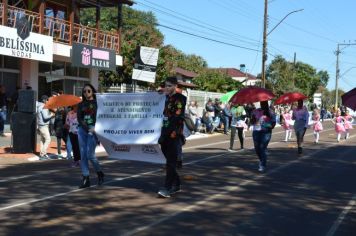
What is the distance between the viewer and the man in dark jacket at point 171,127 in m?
8.62

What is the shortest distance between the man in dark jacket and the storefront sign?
44.2 ft

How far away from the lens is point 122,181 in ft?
34.5

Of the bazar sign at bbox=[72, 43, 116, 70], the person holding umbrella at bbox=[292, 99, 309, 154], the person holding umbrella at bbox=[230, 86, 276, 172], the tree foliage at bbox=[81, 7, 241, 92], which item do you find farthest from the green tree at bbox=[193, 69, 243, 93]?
the person holding umbrella at bbox=[230, 86, 276, 172]

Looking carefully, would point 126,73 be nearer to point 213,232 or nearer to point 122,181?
point 122,181

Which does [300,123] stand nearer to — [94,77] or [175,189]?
[175,189]

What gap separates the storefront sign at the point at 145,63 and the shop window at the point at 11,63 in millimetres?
5201

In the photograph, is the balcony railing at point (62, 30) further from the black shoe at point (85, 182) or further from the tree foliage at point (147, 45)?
the black shoe at point (85, 182)

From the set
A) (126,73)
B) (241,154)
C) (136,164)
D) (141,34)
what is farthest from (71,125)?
(141,34)

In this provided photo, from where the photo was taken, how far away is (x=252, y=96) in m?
12.2

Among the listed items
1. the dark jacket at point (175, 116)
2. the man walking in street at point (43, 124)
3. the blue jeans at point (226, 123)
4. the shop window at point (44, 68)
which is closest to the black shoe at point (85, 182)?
the dark jacket at point (175, 116)

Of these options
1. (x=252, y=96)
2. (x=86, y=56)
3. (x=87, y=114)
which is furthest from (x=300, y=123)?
(x=86, y=56)

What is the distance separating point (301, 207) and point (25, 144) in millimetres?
9668

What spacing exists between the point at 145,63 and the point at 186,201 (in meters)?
14.3

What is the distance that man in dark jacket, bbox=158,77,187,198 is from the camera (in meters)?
8.62
